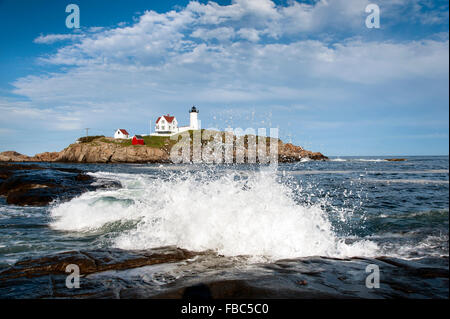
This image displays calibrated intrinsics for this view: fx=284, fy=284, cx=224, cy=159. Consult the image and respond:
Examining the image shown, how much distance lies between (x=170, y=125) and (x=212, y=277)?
10509 centimetres

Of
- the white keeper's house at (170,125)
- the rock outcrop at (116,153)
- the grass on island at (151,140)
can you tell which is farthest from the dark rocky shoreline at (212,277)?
the white keeper's house at (170,125)

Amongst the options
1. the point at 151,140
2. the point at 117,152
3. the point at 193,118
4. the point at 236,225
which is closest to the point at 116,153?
the point at 117,152

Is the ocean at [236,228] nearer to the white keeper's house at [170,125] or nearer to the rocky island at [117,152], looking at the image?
the rocky island at [117,152]

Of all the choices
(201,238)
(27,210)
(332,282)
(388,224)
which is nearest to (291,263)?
(332,282)

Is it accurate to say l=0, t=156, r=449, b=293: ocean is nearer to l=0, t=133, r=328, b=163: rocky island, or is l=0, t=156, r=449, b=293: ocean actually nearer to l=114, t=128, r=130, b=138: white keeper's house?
l=0, t=133, r=328, b=163: rocky island

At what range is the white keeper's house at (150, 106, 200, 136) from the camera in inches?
4193

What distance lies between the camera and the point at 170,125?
351 ft

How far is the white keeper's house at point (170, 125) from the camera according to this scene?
106500 mm

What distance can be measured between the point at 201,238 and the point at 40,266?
3.46 metres

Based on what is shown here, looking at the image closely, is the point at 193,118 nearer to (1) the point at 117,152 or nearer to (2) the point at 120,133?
(2) the point at 120,133

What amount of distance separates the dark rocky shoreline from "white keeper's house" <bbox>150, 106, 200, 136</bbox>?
10288cm

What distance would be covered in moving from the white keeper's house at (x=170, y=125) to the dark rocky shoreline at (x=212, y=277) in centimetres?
10288
